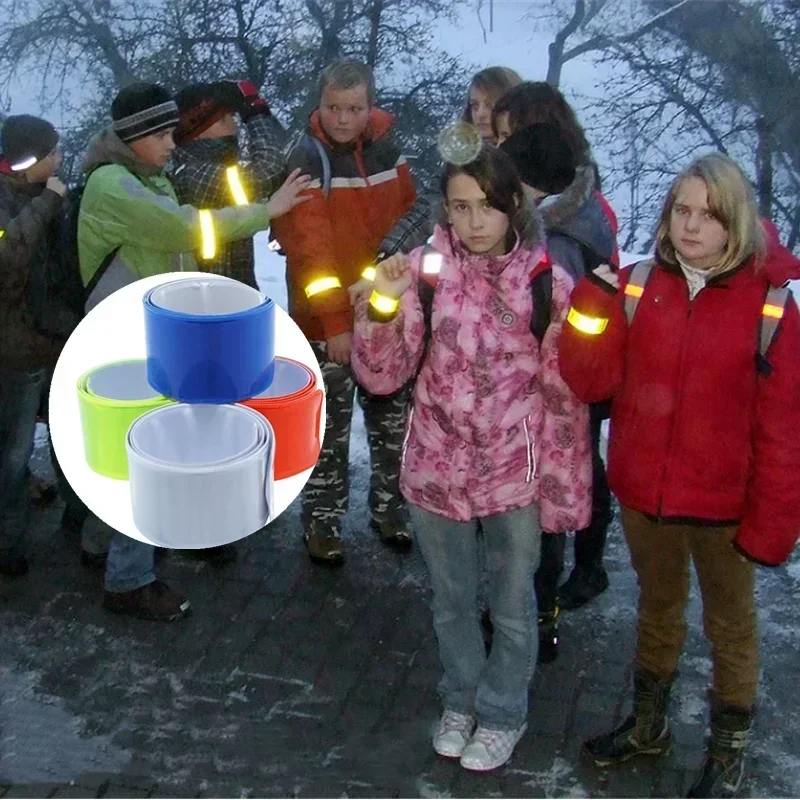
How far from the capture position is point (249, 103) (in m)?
2.71

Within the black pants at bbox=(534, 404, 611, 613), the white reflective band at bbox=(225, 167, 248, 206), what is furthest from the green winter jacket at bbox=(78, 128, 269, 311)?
the black pants at bbox=(534, 404, 611, 613)

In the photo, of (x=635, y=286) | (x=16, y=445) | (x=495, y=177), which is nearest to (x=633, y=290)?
(x=635, y=286)

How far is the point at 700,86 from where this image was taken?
535 centimetres

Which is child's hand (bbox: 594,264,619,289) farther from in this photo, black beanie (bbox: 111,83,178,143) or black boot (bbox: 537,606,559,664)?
black boot (bbox: 537,606,559,664)

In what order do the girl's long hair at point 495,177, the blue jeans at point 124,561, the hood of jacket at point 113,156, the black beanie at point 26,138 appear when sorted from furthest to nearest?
1. the blue jeans at point 124,561
2. the black beanie at point 26,138
3. the girl's long hair at point 495,177
4. the hood of jacket at point 113,156

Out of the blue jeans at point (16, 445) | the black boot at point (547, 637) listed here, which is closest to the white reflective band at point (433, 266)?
the black boot at point (547, 637)

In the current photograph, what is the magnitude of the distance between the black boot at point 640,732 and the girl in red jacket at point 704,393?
27 centimetres

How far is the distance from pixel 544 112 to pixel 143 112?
1.78 metres

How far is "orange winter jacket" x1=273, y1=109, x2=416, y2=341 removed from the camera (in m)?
2.94

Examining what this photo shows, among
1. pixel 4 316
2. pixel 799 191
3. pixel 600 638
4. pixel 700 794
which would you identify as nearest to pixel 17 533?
pixel 4 316

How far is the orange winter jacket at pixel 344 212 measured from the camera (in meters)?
2.94

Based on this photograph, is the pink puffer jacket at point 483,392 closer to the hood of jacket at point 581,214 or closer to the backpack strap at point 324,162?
the hood of jacket at point 581,214

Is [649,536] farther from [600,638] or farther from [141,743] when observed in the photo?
[141,743]

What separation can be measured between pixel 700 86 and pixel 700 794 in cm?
353
